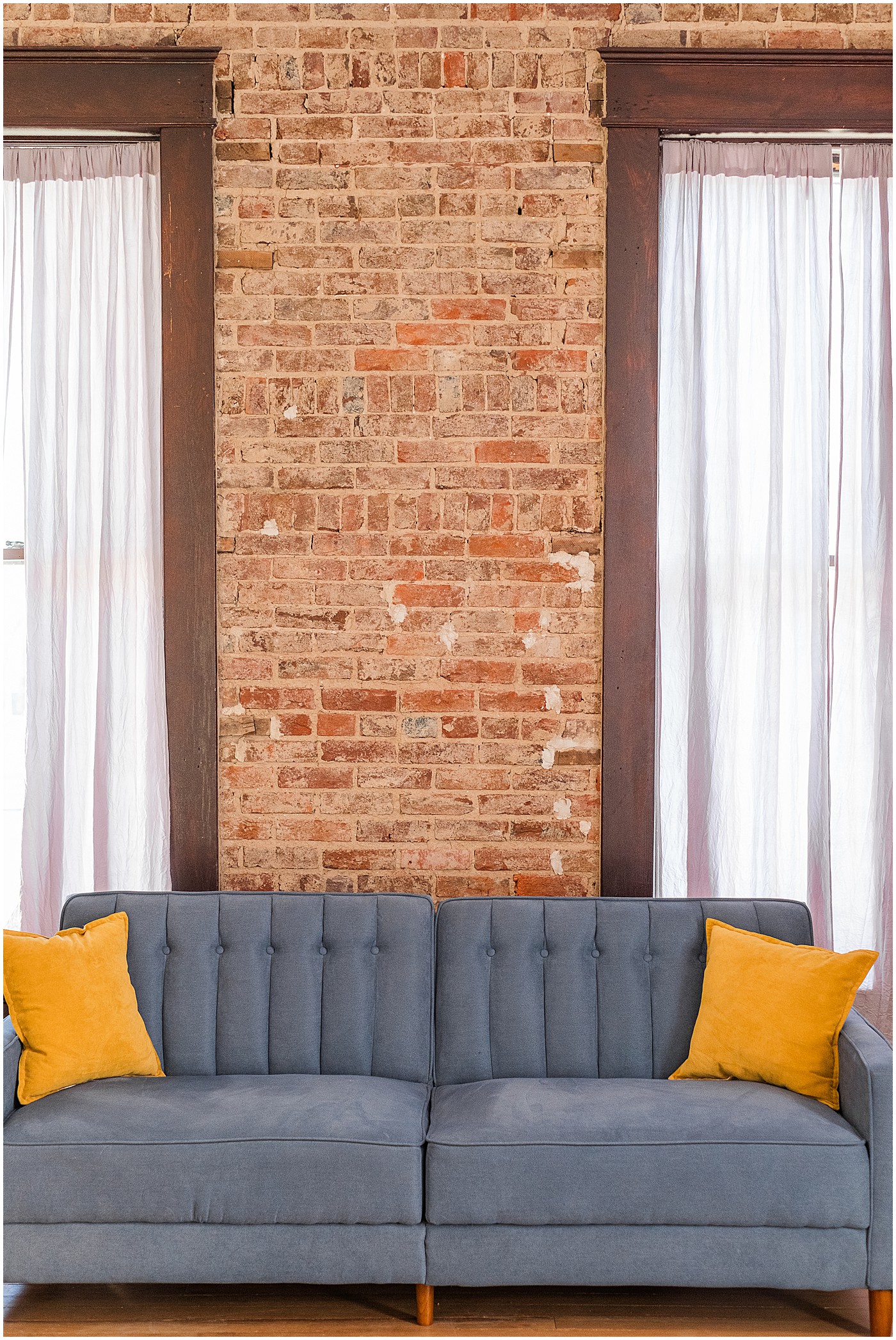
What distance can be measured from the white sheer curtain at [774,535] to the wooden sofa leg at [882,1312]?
3.40 feet

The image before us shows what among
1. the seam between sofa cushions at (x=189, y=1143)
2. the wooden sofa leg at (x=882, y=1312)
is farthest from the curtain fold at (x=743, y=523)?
the seam between sofa cushions at (x=189, y=1143)

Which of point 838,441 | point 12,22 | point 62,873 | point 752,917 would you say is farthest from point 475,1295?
point 12,22

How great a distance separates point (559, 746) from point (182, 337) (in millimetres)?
1689

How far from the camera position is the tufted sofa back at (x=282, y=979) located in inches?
103

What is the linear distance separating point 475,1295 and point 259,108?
329cm

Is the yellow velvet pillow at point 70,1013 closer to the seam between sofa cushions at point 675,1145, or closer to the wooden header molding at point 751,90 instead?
the seam between sofa cushions at point 675,1145

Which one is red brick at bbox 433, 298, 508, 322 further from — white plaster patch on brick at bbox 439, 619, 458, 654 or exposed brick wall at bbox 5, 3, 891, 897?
white plaster patch on brick at bbox 439, 619, 458, 654

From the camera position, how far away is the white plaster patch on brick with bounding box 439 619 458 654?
3.05 metres

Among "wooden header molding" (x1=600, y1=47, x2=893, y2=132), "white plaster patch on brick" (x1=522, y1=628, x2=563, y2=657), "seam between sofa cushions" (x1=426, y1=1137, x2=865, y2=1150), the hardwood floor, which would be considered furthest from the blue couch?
"wooden header molding" (x1=600, y1=47, x2=893, y2=132)

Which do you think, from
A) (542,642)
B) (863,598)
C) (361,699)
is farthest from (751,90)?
(361,699)

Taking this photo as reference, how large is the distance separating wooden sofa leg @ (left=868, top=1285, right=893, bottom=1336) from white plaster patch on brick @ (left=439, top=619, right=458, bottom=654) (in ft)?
5.57

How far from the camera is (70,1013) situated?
2.45 m

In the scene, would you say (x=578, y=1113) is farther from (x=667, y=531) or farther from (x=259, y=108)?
(x=259, y=108)

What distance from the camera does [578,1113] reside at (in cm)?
229
